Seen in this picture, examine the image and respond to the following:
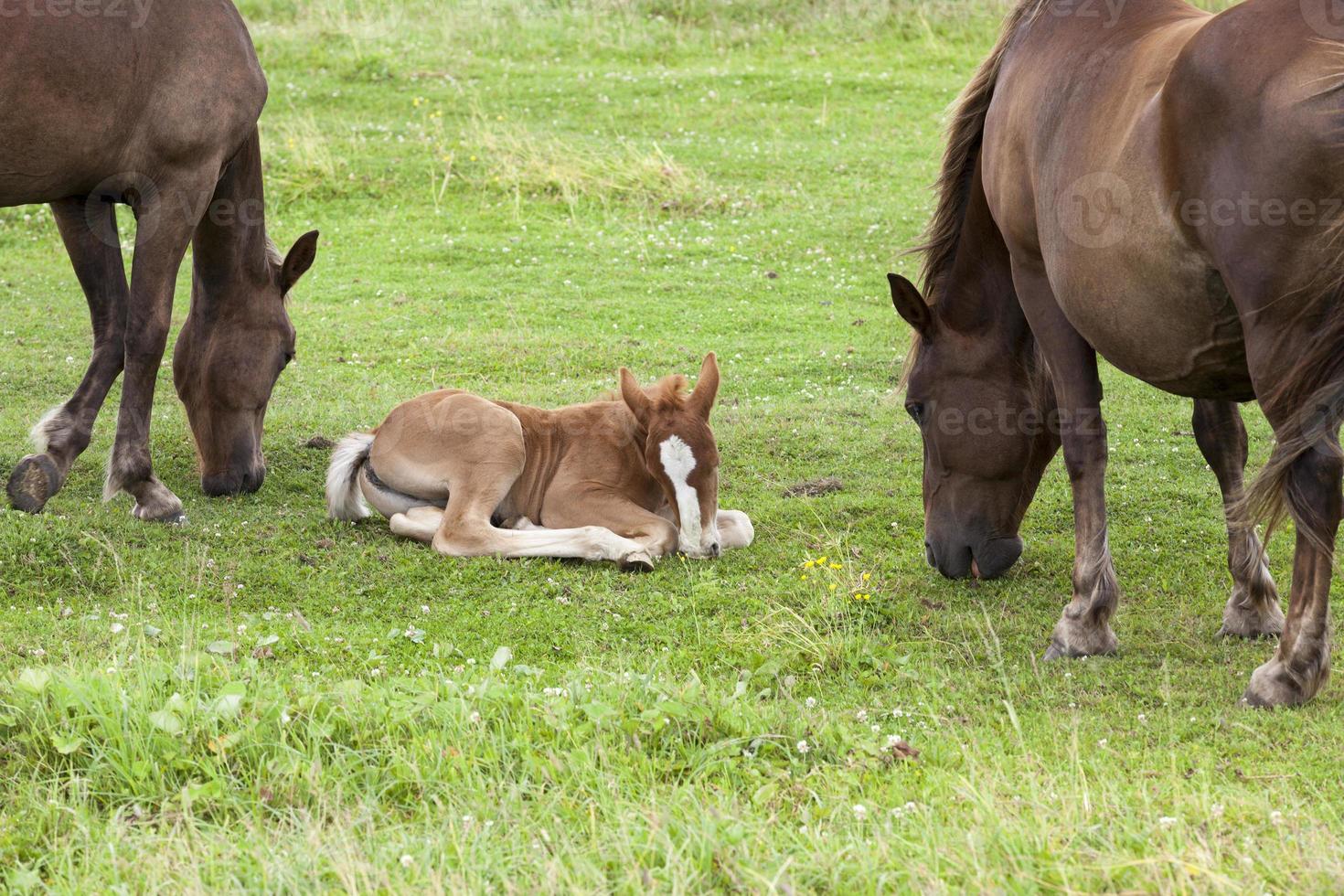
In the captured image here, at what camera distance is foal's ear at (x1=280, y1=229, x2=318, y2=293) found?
24.2 ft

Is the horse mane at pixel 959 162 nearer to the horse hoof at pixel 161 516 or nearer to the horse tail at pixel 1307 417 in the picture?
the horse tail at pixel 1307 417

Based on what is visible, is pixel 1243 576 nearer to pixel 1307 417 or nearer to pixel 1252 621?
pixel 1252 621

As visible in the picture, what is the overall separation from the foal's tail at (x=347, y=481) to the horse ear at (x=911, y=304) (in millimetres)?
2759

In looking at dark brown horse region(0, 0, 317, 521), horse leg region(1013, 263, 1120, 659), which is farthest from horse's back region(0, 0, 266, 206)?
horse leg region(1013, 263, 1120, 659)

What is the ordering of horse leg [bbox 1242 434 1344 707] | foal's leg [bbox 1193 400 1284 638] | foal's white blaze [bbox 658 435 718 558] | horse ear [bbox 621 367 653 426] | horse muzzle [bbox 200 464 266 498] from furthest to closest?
horse muzzle [bbox 200 464 266 498] < horse ear [bbox 621 367 653 426] < foal's white blaze [bbox 658 435 718 558] < foal's leg [bbox 1193 400 1284 638] < horse leg [bbox 1242 434 1344 707]

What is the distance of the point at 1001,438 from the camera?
589 centimetres

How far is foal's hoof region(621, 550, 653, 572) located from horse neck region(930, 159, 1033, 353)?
1.73 meters

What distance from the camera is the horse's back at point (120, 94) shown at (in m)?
6.18

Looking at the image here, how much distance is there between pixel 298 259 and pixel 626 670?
12.2 feet

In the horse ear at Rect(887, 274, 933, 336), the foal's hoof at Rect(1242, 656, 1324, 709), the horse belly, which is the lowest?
the foal's hoof at Rect(1242, 656, 1324, 709)

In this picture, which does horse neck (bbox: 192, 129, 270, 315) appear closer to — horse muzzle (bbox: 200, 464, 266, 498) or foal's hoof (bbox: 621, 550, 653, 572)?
horse muzzle (bbox: 200, 464, 266, 498)

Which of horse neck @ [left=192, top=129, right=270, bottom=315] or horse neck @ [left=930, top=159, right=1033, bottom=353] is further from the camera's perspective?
horse neck @ [left=192, top=129, right=270, bottom=315]

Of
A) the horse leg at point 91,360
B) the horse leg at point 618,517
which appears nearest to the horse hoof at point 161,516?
the horse leg at point 91,360

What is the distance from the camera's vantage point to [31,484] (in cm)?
639
